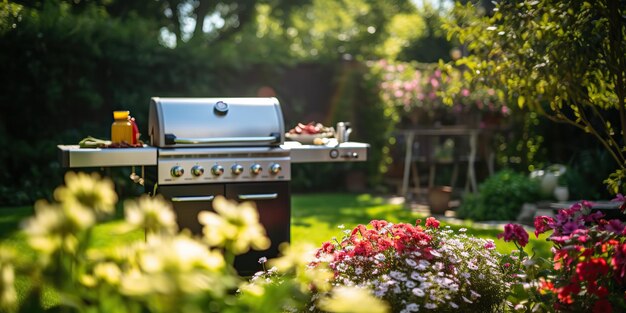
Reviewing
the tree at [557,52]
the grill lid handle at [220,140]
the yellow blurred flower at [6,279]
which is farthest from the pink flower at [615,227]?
the yellow blurred flower at [6,279]

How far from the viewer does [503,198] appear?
24.3ft

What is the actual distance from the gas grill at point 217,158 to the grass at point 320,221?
2.29 ft

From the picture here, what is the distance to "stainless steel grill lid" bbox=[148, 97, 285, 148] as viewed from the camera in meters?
4.04

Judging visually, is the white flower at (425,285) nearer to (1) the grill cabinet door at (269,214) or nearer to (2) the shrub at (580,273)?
(2) the shrub at (580,273)

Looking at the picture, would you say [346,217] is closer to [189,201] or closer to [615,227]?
[189,201]

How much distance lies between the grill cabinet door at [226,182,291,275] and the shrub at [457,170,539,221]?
→ 146 inches

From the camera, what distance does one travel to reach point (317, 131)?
15.9ft

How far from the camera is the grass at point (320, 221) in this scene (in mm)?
5559

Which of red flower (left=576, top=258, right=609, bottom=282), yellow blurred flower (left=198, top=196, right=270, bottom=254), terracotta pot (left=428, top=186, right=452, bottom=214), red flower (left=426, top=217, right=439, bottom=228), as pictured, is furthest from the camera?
terracotta pot (left=428, top=186, right=452, bottom=214)

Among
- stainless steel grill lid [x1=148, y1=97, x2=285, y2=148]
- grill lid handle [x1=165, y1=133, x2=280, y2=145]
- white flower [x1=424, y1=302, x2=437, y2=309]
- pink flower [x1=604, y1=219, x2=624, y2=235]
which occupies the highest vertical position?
stainless steel grill lid [x1=148, y1=97, x2=285, y2=148]

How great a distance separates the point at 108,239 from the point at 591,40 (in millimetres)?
4141

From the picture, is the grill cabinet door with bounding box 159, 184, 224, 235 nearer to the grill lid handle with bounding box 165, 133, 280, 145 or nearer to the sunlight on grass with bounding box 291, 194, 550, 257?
the grill lid handle with bounding box 165, 133, 280, 145

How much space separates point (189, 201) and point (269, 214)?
0.50 m

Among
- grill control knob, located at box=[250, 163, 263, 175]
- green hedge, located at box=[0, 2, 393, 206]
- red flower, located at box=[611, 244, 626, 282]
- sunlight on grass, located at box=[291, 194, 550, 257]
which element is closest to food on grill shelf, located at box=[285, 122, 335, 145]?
grill control knob, located at box=[250, 163, 263, 175]
